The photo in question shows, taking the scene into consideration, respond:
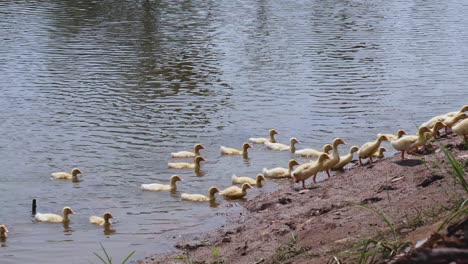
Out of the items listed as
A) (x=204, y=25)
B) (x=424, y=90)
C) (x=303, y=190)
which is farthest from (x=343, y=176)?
(x=204, y=25)

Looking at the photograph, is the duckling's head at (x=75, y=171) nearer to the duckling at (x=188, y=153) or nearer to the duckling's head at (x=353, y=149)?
the duckling at (x=188, y=153)

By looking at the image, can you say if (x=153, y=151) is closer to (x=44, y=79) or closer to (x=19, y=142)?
(x=19, y=142)

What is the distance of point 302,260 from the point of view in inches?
343

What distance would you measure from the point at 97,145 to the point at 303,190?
17.5 ft

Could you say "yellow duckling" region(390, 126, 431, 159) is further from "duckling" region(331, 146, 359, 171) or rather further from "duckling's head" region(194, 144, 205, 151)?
"duckling's head" region(194, 144, 205, 151)

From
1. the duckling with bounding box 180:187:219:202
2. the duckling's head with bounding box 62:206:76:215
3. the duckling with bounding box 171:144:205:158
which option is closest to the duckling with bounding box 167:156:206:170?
the duckling with bounding box 171:144:205:158

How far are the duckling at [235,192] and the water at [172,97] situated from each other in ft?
0.66

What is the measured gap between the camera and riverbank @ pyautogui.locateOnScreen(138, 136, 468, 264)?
8.62m

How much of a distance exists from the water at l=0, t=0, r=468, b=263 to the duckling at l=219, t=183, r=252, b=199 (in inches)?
7.9

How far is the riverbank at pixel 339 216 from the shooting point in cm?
862

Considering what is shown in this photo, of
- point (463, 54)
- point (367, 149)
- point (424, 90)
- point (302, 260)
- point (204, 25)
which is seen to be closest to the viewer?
point (302, 260)

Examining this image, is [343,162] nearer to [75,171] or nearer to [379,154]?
[379,154]

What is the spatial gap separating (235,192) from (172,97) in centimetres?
776

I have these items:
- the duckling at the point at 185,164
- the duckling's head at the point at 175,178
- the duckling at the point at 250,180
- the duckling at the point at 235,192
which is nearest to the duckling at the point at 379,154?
the duckling at the point at 250,180
